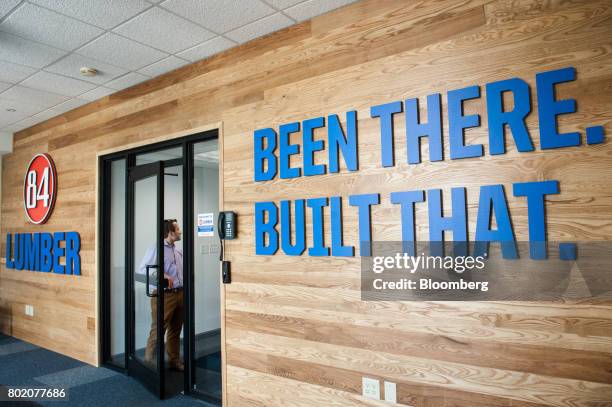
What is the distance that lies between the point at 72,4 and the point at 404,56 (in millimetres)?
2159

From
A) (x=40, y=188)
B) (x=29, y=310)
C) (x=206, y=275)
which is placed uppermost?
(x=40, y=188)

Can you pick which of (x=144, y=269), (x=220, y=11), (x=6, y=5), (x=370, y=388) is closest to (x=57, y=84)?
(x=6, y=5)

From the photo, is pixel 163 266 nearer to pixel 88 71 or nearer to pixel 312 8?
pixel 88 71

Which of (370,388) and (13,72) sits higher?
(13,72)

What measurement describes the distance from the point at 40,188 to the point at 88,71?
7.52 feet

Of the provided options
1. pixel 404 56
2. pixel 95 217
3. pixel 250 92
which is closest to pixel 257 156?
pixel 250 92

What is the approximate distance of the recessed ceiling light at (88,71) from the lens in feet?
11.9

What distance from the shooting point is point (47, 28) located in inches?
115

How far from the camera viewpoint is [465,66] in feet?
7.39

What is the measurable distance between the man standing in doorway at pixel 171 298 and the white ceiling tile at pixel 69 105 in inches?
69.9

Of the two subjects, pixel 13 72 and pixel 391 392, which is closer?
pixel 391 392

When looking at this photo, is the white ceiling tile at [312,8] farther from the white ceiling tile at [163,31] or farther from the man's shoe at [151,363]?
the man's shoe at [151,363]

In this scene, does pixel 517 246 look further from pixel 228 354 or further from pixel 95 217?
pixel 95 217

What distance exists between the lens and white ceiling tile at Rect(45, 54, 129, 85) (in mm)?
3482
